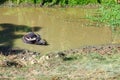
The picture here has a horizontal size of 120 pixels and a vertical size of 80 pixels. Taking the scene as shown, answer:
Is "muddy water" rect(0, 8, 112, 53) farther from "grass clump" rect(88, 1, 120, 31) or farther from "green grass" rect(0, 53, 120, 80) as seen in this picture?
"green grass" rect(0, 53, 120, 80)

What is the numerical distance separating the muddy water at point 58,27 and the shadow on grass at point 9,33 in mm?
104

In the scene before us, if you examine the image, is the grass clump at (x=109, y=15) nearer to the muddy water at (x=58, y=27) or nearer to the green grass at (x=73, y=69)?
the muddy water at (x=58, y=27)

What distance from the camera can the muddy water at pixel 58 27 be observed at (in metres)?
15.2

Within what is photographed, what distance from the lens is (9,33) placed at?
16.6 meters

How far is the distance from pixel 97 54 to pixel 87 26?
4685mm


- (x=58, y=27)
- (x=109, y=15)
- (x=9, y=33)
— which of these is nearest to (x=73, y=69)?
(x=9, y=33)

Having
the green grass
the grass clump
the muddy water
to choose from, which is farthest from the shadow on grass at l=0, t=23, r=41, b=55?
the grass clump

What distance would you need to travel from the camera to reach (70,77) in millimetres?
10195

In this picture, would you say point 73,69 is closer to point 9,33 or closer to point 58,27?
point 9,33

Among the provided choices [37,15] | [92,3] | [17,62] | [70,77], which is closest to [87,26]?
[37,15]

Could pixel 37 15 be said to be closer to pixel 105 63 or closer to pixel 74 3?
pixel 74 3

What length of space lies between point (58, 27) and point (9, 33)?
260 cm

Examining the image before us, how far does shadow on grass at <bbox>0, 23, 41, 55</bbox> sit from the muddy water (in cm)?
10

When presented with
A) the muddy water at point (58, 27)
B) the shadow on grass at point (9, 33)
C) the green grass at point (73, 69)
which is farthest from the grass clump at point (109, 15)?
the green grass at point (73, 69)
